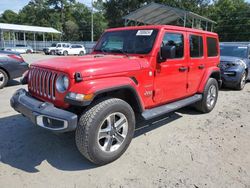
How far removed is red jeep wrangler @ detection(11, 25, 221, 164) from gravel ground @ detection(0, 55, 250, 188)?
0.36 m

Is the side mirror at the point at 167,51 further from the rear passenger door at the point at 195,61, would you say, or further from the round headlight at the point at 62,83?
the round headlight at the point at 62,83

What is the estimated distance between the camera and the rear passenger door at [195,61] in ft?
16.1

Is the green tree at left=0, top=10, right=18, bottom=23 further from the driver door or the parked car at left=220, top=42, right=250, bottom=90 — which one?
the driver door

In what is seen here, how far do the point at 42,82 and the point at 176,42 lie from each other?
8.38 feet

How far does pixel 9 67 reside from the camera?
791 centimetres

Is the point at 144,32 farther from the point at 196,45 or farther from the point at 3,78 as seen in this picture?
the point at 3,78

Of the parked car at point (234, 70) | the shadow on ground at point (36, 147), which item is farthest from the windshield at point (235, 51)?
the shadow on ground at point (36, 147)

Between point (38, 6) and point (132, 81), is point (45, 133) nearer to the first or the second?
point (132, 81)

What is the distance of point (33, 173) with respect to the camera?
3.13 metres

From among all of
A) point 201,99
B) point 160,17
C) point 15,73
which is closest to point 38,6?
point 160,17

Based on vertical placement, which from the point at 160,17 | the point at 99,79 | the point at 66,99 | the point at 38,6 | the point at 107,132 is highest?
the point at 38,6

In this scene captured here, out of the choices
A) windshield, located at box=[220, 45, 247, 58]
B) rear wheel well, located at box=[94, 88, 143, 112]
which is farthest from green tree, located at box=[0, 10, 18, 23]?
rear wheel well, located at box=[94, 88, 143, 112]

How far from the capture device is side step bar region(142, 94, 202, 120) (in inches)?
151

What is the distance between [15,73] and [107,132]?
5958 mm
